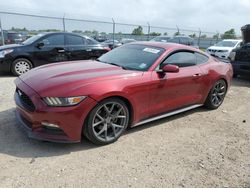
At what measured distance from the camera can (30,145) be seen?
329cm

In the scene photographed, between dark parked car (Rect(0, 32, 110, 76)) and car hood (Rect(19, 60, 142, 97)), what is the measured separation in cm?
394

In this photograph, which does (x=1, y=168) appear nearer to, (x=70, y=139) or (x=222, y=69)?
(x=70, y=139)

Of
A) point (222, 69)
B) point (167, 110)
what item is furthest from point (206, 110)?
point (167, 110)

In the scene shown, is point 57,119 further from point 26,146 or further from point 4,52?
point 4,52

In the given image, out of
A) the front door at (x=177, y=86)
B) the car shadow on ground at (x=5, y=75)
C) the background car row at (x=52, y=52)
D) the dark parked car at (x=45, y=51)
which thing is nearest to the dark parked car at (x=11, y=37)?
the car shadow on ground at (x=5, y=75)

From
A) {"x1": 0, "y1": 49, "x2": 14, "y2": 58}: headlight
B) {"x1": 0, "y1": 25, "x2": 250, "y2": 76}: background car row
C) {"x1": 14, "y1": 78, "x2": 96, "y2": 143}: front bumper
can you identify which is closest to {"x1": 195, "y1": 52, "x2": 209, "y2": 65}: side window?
{"x1": 14, "y1": 78, "x2": 96, "y2": 143}: front bumper

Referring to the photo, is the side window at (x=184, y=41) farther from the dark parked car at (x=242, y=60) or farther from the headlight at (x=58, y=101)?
the headlight at (x=58, y=101)

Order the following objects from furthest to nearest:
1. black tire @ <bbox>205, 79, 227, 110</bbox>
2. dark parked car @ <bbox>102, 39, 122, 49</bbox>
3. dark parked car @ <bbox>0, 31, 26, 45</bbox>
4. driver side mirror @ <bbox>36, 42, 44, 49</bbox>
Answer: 1. dark parked car @ <bbox>0, 31, 26, 45</bbox>
2. dark parked car @ <bbox>102, 39, 122, 49</bbox>
3. driver side mirror @ <bbox>36, 42, 44, 49</bbox>
4. black tire @ <bbox>205, 79, 227, 110</bbox>

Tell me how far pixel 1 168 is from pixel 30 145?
55 cm

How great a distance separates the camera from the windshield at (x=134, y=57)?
12.9ft

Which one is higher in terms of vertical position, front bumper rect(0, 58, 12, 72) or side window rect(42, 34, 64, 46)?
side window rect(42, 34, 64, 46)

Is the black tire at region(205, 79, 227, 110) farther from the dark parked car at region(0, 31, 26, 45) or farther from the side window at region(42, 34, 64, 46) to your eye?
the dark parked car at region(0, 31, 26, 45)

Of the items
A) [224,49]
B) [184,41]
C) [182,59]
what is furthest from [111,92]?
[184,41]

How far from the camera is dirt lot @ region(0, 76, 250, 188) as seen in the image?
8.86 ft
